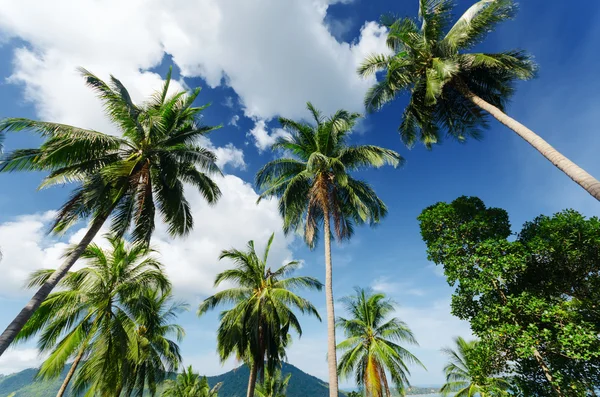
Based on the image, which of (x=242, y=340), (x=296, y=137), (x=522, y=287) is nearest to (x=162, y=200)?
(x=296, y=137)

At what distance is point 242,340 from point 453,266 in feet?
43.6

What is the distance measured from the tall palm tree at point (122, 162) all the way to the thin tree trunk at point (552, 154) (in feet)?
38.4

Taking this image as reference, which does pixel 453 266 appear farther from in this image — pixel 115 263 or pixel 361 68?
pixel 115 263

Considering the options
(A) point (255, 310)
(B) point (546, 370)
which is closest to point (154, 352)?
(A) point (255, 310)

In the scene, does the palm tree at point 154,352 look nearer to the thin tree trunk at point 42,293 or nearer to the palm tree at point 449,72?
the thin tree trunk at point 42,293

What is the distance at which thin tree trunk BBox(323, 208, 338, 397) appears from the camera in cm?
1251

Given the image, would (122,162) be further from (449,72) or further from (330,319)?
(449,72)

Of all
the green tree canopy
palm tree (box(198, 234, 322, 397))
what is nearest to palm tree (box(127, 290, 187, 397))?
palm tree (box(198, 234, 322, 397))

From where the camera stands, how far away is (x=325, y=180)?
54.0 ft

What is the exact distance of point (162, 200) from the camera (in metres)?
13.8

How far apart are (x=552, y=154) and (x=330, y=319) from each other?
10.6 metres

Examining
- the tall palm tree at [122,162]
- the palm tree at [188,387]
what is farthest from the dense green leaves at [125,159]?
the palm tree at [188,387]

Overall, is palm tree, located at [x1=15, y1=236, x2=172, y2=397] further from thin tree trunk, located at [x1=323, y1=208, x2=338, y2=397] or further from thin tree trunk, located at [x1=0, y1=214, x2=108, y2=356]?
thin tree trunk, located at [x1=323, y1=208, x2=338, y2=397]

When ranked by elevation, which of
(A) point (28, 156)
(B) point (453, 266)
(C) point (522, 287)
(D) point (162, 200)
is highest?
(D) point (162, 200)
